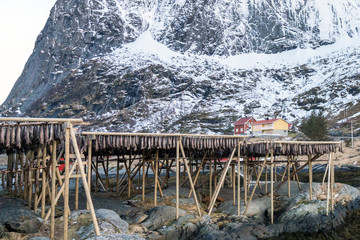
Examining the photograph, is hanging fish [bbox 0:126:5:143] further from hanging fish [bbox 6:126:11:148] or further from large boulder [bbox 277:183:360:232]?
large boulder [bbox 277:183:360:232]

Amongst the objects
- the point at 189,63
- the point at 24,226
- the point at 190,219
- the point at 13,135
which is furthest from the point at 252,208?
the point at 189,63

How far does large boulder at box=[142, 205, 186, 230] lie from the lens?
18236mm

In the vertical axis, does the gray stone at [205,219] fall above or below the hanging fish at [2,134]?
below

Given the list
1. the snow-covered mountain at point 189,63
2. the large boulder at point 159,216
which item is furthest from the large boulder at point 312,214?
the snow-covered mountain at point 189,63

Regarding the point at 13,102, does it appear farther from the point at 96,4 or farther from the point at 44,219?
the point at 44,219

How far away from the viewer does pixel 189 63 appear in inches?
5940

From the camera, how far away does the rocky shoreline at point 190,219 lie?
1454cm

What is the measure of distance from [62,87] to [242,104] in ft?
251

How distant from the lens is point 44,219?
15305 millimetres

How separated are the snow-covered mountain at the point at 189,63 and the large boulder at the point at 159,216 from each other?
78248 millimetres

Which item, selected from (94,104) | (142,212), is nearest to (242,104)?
(94,104)

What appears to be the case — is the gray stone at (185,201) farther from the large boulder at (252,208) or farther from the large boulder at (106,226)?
the large boulder at (106,226)

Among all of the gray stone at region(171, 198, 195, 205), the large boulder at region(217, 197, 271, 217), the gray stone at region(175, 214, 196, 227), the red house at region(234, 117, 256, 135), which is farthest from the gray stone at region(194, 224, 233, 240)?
the red house at region(234, 117, 256, 135)

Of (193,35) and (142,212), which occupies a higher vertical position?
(193,35)
